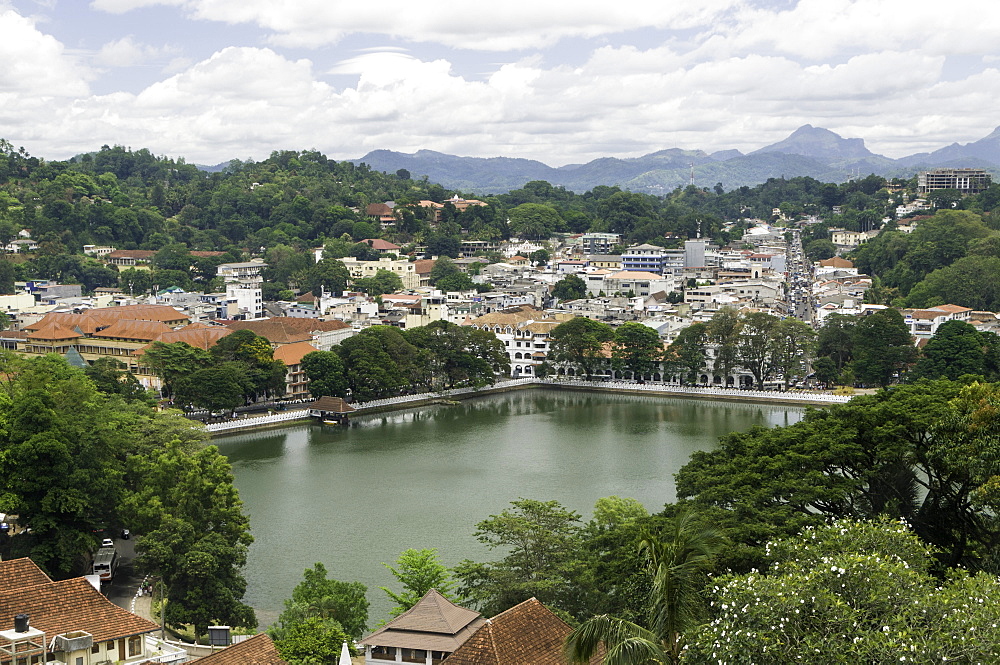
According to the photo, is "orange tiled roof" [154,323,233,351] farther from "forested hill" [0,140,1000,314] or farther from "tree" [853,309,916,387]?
"tree" [853,309,916,387]

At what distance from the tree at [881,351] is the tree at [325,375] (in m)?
13.6

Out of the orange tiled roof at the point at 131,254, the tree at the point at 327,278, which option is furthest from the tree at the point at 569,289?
the orange tiled roof at the point at 131,254

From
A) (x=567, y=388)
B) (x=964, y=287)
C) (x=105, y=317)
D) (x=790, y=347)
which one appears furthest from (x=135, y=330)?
(x=964, y=287)

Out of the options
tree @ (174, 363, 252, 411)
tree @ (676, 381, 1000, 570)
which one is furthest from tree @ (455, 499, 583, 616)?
tree @ (174, 363, 252, 411)

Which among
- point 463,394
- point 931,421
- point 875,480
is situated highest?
point 931,421

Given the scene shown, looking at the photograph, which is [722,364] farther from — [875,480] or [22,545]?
[22,545]

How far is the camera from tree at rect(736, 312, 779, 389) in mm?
28500

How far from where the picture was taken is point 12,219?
4875cm

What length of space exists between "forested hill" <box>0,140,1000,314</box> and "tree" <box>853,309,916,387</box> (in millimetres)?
8230

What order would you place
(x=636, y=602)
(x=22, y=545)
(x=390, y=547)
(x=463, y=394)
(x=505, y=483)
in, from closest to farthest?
(x=636, y=602) < (x=22, y=545) < (x=390, y=547) < (x=505, y=483) < (x=463, y=394)

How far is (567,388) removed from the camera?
96.8ft

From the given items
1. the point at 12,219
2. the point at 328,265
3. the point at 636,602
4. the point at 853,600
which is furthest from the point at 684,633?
the point at 12,219

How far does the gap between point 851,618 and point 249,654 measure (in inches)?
167

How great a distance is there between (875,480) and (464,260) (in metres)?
37.5
